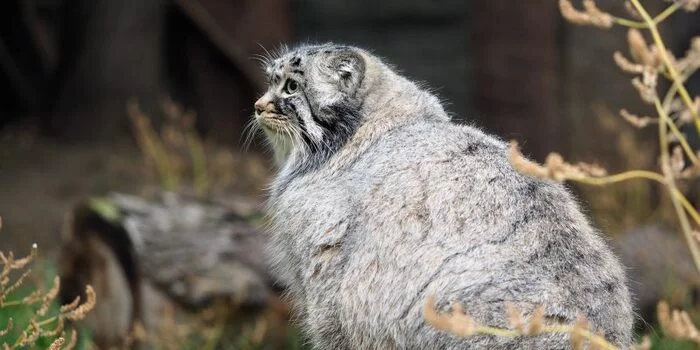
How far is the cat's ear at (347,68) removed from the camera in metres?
4.66

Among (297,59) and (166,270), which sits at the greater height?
(297,59)

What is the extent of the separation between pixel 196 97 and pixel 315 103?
5466 millimetres

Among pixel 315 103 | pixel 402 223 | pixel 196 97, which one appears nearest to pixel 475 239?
pixel 402 223

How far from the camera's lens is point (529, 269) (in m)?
3.83

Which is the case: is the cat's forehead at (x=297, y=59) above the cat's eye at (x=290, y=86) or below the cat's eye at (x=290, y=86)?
above

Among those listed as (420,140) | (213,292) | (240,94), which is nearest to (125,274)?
(213,292)

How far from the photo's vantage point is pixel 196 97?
991 cm

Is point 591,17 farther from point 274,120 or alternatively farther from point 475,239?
point 274,120

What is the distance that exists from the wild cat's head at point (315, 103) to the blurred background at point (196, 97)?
2548 millimetres

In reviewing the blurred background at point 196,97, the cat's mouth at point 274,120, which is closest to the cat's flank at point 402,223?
the cat's mouth at point 274,120

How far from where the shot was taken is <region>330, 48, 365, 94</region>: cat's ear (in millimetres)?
4664

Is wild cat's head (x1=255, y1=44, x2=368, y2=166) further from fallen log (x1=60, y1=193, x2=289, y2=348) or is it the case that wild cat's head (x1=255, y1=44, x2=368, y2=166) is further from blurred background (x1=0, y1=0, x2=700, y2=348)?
blurred background (x1=0, y1=0, x2=700, y2=348)

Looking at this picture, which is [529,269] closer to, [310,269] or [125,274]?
[310,269]

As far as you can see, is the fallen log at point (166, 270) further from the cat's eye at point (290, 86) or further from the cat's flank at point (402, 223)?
the cat's eye at point (290, 86)
